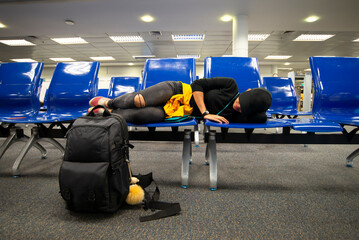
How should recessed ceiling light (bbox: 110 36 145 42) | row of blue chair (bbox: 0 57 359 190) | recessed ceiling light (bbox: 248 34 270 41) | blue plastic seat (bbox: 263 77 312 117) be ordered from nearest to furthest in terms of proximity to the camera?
row of blue chair (bbox: 0 57 359 190) < blue plastic seat (bbox: 263 77 312 117) < recessed ceiling light (bbox: 248 34 270 41) < recessed ceiling light (bbox: 110 36 145 42)

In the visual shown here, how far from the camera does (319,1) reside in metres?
4.08

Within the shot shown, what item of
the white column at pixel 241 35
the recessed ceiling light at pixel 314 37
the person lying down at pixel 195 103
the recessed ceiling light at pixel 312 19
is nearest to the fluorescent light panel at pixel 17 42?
the white column at pixel 241 35

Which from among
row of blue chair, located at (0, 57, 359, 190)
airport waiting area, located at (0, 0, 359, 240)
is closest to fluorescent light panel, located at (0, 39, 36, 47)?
airport waiting area, located at (0, 0, 359, 240)

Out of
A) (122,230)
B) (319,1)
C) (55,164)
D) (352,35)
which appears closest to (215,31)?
(319,1)

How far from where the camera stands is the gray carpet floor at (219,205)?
0.82 metres

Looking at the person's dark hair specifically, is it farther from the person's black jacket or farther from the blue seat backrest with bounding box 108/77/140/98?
the blue seat backrest with bounding box 108/77/140/98

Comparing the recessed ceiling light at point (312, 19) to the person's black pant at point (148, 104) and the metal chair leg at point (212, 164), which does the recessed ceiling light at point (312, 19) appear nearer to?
the person's black pant at point (148, 104)

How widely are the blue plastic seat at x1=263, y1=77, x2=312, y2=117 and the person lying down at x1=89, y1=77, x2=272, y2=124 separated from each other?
6.40ft

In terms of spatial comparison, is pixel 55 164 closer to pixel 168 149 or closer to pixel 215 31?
pixel 168 149

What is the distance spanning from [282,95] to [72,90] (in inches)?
120

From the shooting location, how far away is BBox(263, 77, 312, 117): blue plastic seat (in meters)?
3.01

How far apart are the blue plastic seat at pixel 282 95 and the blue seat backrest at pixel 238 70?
5.18 feet

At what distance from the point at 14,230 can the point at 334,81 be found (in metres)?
2.19

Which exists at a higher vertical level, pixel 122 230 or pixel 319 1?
pixel 319 1
